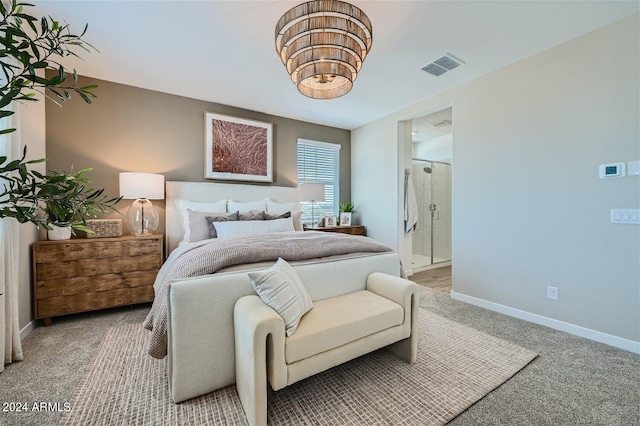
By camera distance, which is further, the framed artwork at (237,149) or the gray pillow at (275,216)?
the framed artwork at (237,149)

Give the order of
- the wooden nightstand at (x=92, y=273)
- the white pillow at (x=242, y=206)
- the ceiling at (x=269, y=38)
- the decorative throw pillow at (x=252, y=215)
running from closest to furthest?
the ceiling at (x=269, y=38) → the wooden nightstand at (x=92, y=273) → the decorative throw pillow at (x=252, y=215) → the white pillow at (x=242, y=206)

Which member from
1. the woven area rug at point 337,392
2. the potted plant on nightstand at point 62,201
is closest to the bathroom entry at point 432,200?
the woven area rug at point 337,392

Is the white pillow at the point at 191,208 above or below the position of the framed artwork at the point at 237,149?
below

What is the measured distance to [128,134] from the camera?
10.7ft

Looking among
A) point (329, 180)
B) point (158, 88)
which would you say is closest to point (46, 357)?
point (158, 88)

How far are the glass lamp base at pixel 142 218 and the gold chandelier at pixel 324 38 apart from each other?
2.36 meters

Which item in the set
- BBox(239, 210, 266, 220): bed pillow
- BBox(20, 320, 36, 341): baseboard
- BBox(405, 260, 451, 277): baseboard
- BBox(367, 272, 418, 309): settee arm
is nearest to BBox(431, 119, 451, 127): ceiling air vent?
BBox(405, 260, 451, 277): baseboard

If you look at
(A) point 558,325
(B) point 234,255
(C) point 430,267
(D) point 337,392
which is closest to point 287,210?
(B) point 234,255

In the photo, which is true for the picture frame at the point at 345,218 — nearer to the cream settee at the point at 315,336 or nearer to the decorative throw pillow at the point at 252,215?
the decorative throw pillow at the point at 252,215

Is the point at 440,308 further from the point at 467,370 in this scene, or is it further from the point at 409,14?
the point at 409,14

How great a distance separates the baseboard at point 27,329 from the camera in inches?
89.2

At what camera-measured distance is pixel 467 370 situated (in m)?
1.85

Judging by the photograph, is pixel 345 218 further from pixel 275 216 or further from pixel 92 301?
pixel 92 301

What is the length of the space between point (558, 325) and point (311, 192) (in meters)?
3.18
